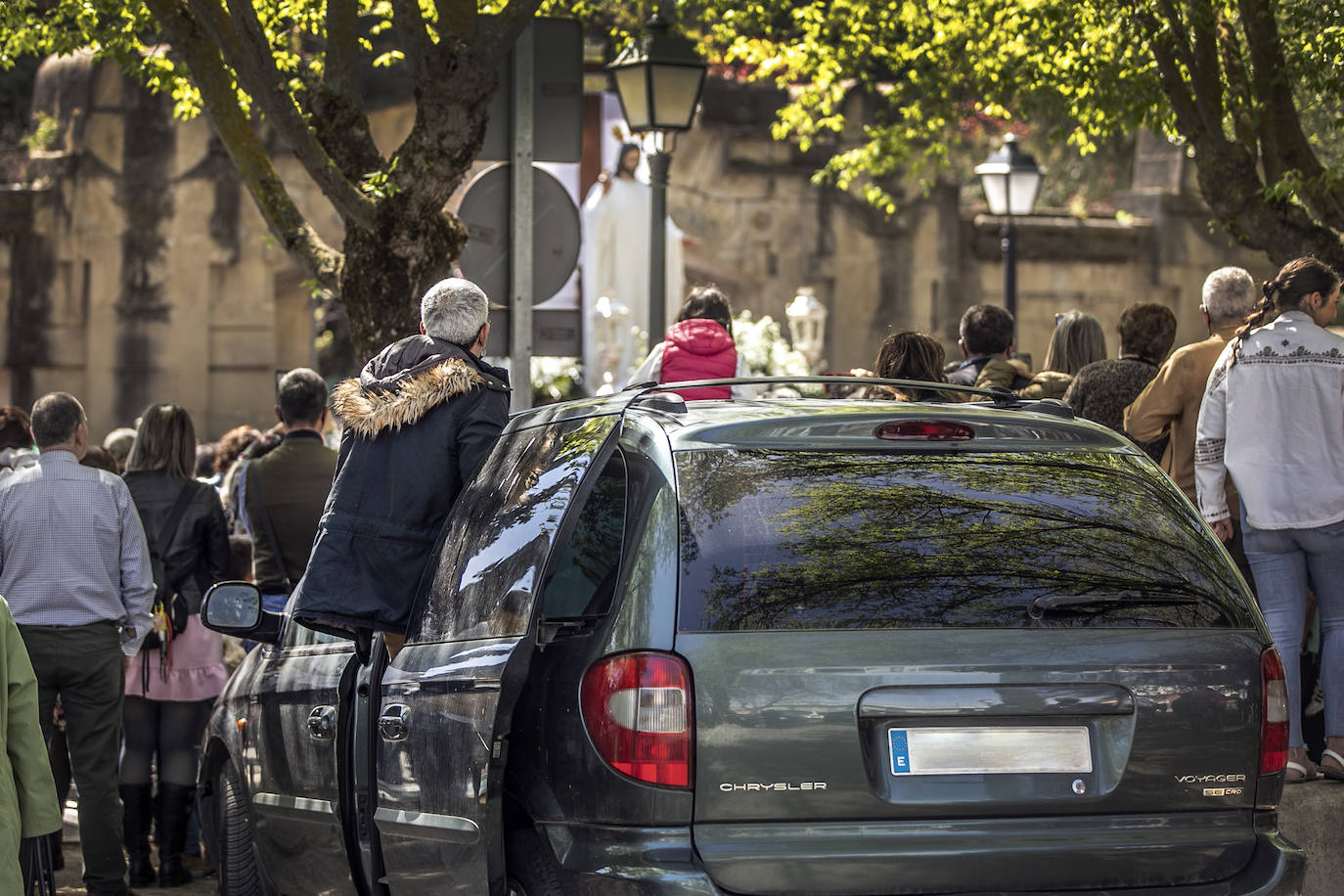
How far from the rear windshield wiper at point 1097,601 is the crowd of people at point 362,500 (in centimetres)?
85

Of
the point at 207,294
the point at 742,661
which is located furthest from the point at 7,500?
the point at 207,294

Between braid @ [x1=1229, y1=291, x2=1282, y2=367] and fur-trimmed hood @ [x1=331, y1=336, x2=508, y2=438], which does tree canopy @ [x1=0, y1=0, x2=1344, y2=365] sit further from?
fur-trimmed hood @ [x1=331, y1=336, x2=508, y2=438]

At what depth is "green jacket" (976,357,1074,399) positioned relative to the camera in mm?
8906

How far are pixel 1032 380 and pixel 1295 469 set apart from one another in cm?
238

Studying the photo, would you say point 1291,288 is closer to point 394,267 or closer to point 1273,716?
point 1273,716

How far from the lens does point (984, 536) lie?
4.17 meters

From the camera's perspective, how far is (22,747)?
4703 mm

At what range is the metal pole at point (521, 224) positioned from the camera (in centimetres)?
916

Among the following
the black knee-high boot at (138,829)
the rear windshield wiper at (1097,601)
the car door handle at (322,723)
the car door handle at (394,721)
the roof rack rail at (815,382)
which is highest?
the roof rack rail at (815,382)

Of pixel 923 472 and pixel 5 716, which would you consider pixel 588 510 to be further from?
pixel 5 716

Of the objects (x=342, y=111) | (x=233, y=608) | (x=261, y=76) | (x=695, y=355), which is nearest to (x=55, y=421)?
(x=261, y=76)

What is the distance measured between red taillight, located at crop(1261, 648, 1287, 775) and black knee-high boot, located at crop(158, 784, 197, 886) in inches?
225

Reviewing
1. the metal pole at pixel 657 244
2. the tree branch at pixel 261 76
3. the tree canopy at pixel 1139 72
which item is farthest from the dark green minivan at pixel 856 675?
the metal pole at pixel 657 244

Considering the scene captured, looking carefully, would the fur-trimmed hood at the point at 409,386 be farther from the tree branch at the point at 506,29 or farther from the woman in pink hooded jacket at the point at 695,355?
the tree branch at the point at 506,29
